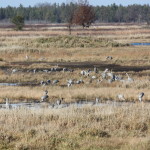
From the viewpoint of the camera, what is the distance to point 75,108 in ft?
56.3

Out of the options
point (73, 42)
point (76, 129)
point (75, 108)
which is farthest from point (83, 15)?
point (76, 129)

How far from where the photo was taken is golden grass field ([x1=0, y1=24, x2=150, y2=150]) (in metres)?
12.5

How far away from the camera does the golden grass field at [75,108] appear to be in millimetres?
12453

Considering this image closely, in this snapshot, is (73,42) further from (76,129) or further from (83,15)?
(76,129)

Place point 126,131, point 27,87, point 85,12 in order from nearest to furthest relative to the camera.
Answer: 1. point 126,131
2. point 27,87
3. point 85,12

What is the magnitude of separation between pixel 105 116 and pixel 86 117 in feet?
2.27

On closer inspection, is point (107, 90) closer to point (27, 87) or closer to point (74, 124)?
point (27, 87)

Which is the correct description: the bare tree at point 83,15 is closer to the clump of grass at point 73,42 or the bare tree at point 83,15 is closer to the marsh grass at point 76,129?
the clump of grass at point 73,42

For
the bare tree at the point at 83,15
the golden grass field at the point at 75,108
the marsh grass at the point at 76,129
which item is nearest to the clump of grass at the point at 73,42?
the golden grass field at the point at 75,108

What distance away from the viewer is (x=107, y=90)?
81.9ft

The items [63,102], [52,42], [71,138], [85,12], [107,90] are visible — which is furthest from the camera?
[85,12]

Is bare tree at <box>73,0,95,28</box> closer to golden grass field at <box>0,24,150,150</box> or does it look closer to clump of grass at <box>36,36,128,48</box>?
clump of grass at <box>36,36,128,48</box>

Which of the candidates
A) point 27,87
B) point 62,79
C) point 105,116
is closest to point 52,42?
point 62,79

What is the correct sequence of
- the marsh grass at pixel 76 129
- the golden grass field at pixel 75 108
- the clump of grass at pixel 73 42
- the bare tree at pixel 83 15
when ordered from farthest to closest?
1. the bare tree at pixel 83 15
2. the clump of grass at pixel 73 42
3. the golden grass field at pixel 75 108
4. the marsh grass at pixel 76 129
